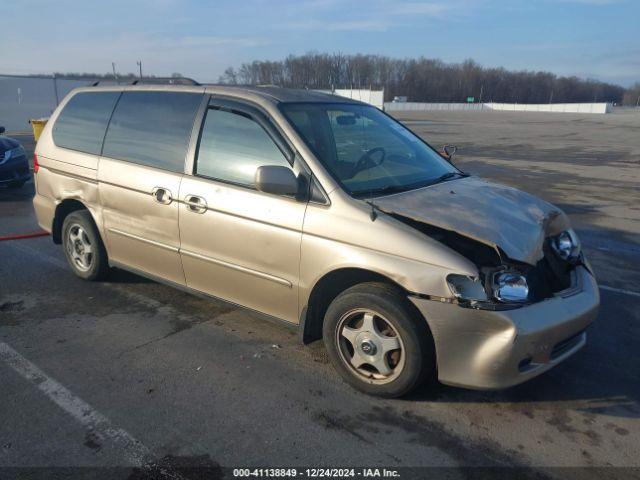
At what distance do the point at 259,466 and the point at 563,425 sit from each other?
70.1 inches

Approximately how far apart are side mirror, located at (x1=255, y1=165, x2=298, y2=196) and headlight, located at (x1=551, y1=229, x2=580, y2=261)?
6.06ft

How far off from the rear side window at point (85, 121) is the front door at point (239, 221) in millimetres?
1400

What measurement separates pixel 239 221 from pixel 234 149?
1.83 ft

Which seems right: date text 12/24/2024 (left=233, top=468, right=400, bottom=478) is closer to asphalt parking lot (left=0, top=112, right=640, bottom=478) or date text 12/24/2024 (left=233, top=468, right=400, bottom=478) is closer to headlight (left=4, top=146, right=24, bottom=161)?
asphalt parking lot (left=0, top=112, right=640, bottom=478)

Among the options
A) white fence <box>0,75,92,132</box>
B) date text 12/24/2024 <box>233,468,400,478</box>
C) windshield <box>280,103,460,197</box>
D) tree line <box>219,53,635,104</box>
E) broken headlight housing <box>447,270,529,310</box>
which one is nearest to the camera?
date text 12/24/2024 <box>233,468,400,478</box>

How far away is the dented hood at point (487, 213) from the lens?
10.0 feet

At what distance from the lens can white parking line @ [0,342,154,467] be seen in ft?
8.91

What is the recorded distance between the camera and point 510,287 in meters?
2.89

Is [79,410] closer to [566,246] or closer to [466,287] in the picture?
[466,287]

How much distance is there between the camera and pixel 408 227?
306 centimetres

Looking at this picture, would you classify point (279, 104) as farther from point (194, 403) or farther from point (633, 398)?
point (633, 398)

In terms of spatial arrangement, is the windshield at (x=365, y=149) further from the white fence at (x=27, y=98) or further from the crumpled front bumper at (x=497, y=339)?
the white fence at (x=27, y=98)

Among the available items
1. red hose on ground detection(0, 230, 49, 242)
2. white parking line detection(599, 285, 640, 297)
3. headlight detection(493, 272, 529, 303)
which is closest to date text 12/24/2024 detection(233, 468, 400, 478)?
headlight detection(493, 272, 529, 303)

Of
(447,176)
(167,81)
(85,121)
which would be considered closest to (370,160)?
(447,176)
